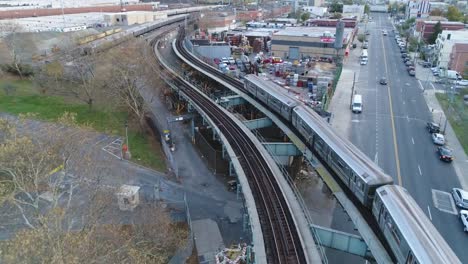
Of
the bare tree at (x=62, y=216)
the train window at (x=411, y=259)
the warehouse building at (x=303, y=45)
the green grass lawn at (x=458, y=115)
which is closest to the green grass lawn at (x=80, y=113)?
the bare tree at (x=62, y=216)

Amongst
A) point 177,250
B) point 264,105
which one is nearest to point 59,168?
point 177,250

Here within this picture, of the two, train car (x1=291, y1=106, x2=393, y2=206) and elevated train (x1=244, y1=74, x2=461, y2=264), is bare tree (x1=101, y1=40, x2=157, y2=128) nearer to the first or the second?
elevated train (x1=244, y1=74, x2=461, y2=264)

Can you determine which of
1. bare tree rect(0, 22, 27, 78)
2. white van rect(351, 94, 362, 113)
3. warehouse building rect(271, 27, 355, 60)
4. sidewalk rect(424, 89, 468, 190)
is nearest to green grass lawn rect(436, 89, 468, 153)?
sidewalk rect(424, 89, 468, 190)

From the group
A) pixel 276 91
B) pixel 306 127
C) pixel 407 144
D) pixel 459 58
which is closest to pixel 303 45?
pixel 459 58

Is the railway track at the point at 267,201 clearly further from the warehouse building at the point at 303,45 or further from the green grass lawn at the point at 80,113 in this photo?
the warehouse building at the point at 303,45

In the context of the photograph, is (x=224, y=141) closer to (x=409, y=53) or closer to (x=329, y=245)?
(x=329, y=245)

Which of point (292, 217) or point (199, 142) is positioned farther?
point (199, 142)
